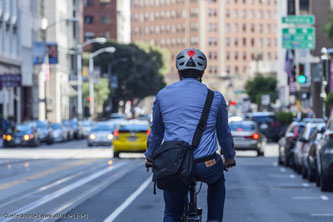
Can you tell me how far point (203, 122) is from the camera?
7.32m

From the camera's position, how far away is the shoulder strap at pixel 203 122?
7224 mm

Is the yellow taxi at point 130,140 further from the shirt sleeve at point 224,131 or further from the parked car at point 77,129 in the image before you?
the parked car at point 77,129

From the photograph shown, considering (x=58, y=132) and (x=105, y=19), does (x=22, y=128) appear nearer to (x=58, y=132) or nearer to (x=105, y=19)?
(x=58, y=132)

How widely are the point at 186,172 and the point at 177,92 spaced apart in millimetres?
757

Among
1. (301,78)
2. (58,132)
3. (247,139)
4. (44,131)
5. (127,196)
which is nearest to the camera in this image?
(127,196)

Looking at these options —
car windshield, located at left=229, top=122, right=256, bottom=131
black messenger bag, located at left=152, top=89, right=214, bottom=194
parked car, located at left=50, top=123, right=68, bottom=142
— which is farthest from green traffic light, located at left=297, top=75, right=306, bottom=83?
black messenger bag, located at left=152, top=89, right=214, bottom=194

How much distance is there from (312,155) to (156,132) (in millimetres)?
14010

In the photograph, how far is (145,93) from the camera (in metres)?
128

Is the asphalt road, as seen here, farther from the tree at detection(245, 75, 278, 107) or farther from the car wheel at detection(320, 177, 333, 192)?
the tree at detection(245, 75, 278, 107)

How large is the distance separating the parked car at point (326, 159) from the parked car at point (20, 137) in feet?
116

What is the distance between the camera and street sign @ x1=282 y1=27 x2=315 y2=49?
5566 centimetres

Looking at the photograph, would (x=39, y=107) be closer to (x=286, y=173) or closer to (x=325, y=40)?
(x=325, y=40)

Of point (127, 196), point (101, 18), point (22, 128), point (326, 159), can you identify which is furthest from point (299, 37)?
point (101, 18)

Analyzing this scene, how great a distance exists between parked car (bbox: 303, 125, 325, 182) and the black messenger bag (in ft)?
43.0
